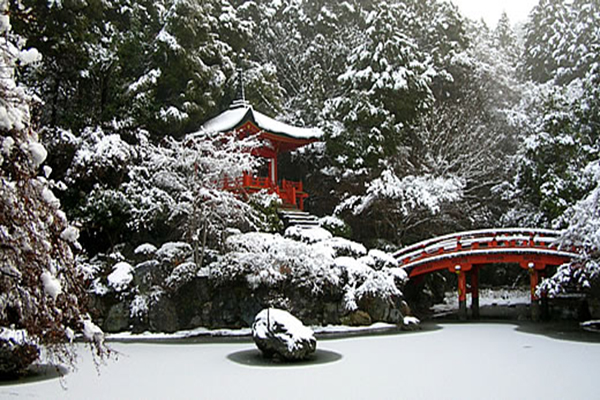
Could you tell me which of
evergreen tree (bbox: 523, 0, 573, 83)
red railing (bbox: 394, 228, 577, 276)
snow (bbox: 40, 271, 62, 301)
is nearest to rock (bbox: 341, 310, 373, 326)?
red railing (bbox: 394, 228, 577, 276)

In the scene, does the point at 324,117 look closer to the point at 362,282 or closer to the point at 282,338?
the point at 362,282

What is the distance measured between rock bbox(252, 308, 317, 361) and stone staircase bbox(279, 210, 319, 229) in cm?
729

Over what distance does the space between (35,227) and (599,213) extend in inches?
445

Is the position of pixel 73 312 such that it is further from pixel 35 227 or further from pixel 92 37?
pixel 92 37

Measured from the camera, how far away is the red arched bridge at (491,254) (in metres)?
15.2

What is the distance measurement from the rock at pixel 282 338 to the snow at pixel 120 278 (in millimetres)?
5116

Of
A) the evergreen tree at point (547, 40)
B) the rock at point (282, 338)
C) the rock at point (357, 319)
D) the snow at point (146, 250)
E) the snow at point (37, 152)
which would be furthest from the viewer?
the evergreen tree at point (547, 40)

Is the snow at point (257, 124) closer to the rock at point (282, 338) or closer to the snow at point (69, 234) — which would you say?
the rock at point (282, 338)

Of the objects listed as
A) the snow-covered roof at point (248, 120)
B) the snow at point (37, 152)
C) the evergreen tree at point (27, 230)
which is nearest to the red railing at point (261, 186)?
the snow-covered roof at point (248, 120)

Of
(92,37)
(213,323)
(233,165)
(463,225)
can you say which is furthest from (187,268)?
(463,225)

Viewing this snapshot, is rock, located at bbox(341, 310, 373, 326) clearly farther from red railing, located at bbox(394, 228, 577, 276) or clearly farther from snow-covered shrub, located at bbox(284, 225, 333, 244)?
red railing, located at bbox(394, 228, 577, 276)

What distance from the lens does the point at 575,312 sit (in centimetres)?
1742

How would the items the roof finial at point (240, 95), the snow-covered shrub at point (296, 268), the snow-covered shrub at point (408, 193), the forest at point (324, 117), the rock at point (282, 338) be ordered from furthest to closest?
the roof finial at point (240, 95)
the snow-covered shrub at point (408, 193)
the forest at point (324, 117)
the snow-covered shrub at point (296, 268)
the rock at point (282, 338)

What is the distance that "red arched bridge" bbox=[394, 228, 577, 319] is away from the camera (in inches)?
599
